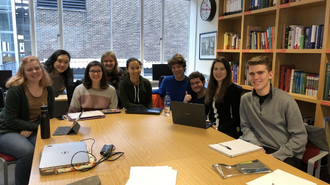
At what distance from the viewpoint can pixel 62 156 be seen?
128 centimetres

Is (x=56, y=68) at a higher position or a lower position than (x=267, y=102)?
higher

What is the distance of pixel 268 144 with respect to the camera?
1.76 meters

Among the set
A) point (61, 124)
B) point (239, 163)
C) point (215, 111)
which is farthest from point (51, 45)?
point (239, 163)

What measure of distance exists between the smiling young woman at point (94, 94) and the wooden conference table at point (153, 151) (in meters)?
0.43

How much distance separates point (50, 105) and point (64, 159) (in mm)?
1260

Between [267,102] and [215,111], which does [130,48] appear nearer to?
[215,111]

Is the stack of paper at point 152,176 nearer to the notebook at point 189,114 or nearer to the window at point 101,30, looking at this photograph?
the notebook at point 189,114

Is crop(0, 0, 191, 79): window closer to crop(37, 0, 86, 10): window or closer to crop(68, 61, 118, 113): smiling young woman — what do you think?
crop(37, 0, 86, 10): window

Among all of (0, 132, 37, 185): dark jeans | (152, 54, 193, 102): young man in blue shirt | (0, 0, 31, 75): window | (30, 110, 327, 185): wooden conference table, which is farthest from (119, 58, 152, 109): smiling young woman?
(0, 0, 31, 75): window

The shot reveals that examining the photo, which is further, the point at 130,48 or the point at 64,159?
the point at 130,48

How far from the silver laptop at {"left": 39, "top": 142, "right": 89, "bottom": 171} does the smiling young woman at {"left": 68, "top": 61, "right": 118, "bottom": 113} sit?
3.63ft

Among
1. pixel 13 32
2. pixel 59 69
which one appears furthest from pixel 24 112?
pixel 13 32

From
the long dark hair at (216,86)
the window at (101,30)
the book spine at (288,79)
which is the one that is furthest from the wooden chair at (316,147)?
the window at (101,30)

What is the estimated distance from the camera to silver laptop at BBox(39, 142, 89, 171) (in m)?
1.18
